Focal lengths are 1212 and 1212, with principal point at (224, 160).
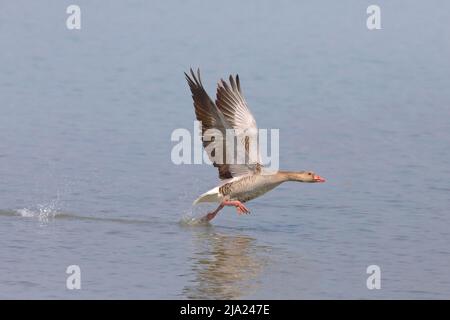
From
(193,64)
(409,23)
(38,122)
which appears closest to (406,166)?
(38,122)

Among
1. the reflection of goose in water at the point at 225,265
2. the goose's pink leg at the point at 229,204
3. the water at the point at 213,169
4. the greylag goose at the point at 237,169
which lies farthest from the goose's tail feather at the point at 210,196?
the reflection of goose in water at the point at 225,265

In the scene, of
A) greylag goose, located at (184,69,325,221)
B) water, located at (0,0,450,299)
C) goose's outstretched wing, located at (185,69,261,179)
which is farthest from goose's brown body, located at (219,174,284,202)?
water, located at (0,0,450,299)

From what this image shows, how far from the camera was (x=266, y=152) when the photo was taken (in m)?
16.3

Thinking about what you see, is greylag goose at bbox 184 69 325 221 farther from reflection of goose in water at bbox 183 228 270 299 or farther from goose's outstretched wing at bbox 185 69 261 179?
reflection of goose in water at bbox 183 228 270 299

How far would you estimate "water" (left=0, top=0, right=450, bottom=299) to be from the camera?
437 inches

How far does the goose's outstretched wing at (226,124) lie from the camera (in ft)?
Result: 40.7

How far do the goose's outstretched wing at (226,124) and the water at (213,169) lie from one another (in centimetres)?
71

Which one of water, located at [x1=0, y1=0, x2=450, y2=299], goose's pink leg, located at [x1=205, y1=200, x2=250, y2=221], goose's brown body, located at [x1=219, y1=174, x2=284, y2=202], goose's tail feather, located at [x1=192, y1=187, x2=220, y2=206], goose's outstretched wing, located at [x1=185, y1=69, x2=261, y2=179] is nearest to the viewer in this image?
water, located at [x1=0, y1=0, x2=450, y2=299]

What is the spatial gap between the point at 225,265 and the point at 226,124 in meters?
1.74

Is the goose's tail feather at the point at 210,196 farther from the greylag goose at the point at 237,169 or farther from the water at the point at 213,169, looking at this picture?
the water at the point at 213,169

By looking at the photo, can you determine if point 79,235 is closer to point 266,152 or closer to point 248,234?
point 248,234

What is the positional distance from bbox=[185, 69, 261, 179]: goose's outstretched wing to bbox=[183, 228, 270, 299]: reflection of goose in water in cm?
77

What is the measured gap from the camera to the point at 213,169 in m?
16.0

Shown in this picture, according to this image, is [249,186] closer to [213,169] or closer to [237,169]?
[237,169]
